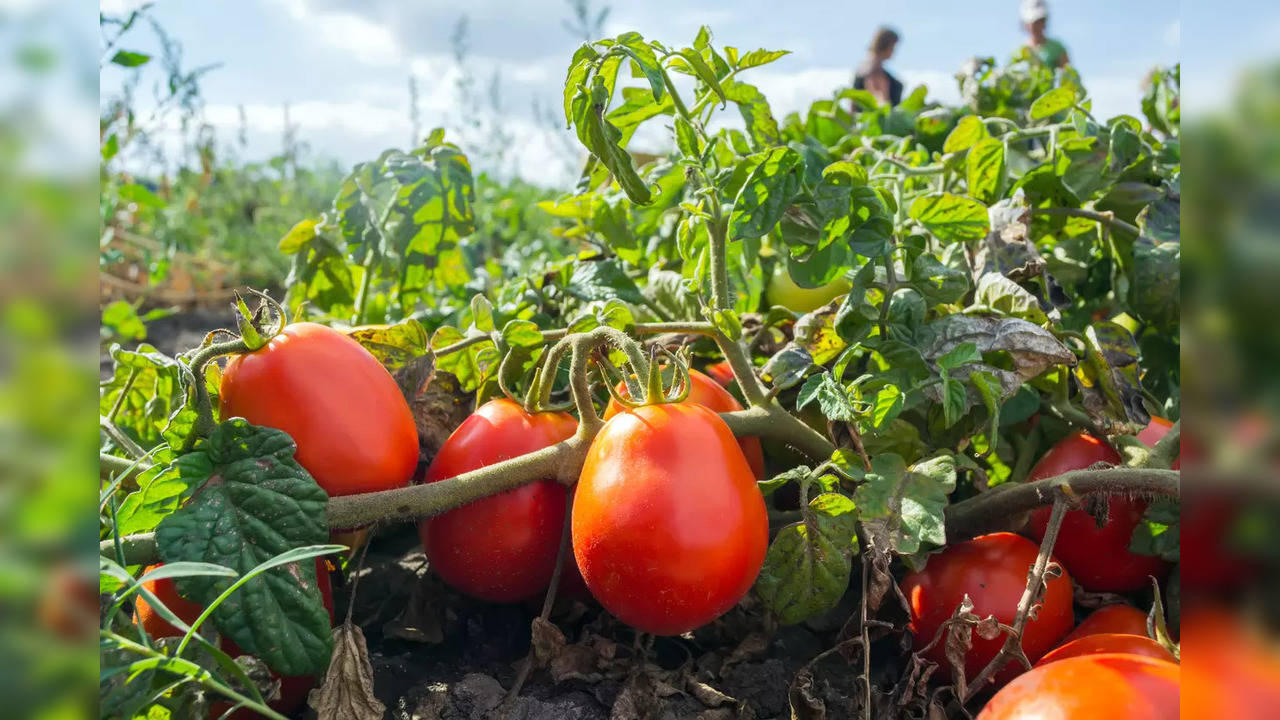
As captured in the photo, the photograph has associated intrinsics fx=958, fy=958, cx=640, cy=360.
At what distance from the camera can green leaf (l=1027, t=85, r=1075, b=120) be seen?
1.91m

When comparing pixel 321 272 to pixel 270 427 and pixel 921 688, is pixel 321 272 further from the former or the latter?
pixel 921 688

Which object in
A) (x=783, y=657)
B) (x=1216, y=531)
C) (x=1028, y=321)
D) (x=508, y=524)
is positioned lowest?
(x=783, y=657)

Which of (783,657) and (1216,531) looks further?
(783,657)

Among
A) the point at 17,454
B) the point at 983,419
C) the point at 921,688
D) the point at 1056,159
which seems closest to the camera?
the point at 17,454

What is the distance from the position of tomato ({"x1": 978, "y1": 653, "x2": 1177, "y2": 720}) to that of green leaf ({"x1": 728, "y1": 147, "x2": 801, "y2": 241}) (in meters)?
0.63

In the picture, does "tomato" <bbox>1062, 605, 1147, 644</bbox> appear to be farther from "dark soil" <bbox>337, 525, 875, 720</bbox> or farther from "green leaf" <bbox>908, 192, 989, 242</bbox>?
"green leaf" <bbox>908, 192, 989, 242</bbox>

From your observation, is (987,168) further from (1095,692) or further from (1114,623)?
(1095,692)

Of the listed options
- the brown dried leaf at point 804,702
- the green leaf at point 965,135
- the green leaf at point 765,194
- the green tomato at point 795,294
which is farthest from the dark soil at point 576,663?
the green leaf at point 965,135

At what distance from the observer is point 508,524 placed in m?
1.27

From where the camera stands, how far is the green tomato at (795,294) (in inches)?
71.4

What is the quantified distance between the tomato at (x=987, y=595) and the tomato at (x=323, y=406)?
726 mm

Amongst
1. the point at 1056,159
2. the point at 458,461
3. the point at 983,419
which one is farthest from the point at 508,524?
the point at 1056,159

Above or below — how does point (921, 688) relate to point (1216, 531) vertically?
below

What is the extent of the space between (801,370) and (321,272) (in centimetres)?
106
